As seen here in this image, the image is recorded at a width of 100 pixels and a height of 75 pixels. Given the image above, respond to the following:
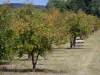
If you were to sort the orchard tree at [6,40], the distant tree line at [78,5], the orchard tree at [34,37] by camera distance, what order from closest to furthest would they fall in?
the orchard tree at [34,37]
the orchard tree at [6,40]
the distant tree line at [78,5]

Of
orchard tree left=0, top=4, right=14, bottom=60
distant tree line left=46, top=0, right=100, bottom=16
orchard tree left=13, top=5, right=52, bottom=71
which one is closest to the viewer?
orchard tree left=13, top=5, right=52, bottom=71

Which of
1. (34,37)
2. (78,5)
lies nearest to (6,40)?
(34,37)

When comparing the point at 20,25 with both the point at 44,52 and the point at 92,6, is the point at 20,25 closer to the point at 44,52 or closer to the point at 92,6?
the point at 44,52

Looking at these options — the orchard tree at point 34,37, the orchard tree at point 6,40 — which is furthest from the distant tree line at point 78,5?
the orchard tree at point 34,37

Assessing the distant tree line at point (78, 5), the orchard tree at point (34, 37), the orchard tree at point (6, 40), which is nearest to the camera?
the orchard tree at point (34, 37)

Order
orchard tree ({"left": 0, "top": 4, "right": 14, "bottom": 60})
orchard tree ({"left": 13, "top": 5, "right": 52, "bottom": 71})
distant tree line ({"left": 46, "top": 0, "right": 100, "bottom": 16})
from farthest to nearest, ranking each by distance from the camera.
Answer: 1. distant tree line ({"left": 46, "top": 0, "right": 100, "bottom": 16})
2. orchard tree ({"left": 0, "top": 4, "right": 14, "bottom": 60})
3. orchard tree ({"left": 13, "top": 5, "right": 52, "bottom": 71})

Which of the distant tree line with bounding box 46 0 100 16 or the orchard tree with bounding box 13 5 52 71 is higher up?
the orchard tree with bounding box 13 5 52 71

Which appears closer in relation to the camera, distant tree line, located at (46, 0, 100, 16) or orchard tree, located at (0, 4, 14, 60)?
orchard tree, located at (0, 4, 14, 60)

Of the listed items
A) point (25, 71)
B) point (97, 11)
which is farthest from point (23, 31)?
point (97, 11)

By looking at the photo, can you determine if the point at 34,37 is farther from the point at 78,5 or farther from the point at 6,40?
the point at 78,5

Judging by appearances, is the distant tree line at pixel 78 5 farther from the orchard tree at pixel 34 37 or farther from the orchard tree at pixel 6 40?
the orchard tree at pixel 34 37

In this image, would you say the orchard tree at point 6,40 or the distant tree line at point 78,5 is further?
the distant tree line at point 78,5

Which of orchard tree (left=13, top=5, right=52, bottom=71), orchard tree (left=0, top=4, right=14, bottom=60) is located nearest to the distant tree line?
orchard tree (left=0, top=4, right=14, bottom=60)

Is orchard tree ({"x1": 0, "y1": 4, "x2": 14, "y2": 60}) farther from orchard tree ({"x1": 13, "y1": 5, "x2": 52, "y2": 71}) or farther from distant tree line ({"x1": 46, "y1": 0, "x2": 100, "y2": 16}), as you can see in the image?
distant tree line ({"x1": 46, "y1": 0, "x2": 100, "y2": 16})
